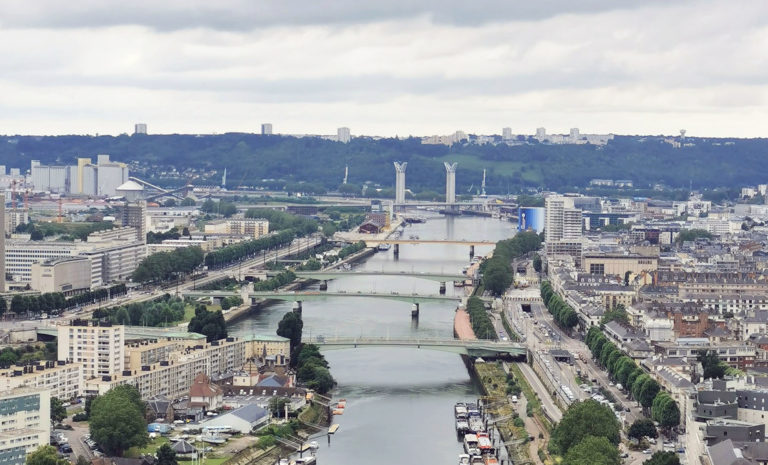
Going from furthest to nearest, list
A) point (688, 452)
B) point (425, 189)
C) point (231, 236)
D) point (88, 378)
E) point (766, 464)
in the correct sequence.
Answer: point (425, 189) → point (231, 236) → point (88, 378) → point (688, 452) → point (766, 464)

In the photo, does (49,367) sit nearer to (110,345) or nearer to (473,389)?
(110,345)

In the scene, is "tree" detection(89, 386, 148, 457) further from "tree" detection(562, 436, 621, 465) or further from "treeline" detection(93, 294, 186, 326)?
"treeline" detection(93, 294, 186, 326)

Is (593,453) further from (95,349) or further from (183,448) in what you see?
(95,349)

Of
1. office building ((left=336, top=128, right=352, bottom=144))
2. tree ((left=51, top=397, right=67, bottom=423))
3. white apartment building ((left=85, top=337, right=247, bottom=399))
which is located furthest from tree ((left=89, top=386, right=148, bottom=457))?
office building ((left=336, top=128, right=352, bottom=144))

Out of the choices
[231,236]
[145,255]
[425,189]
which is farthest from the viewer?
[425,189]

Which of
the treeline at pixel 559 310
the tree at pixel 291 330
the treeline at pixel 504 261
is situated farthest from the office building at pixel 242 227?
the tree at pixel 291 330

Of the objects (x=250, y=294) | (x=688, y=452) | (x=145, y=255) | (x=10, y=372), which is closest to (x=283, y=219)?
(x=145, y=255)
